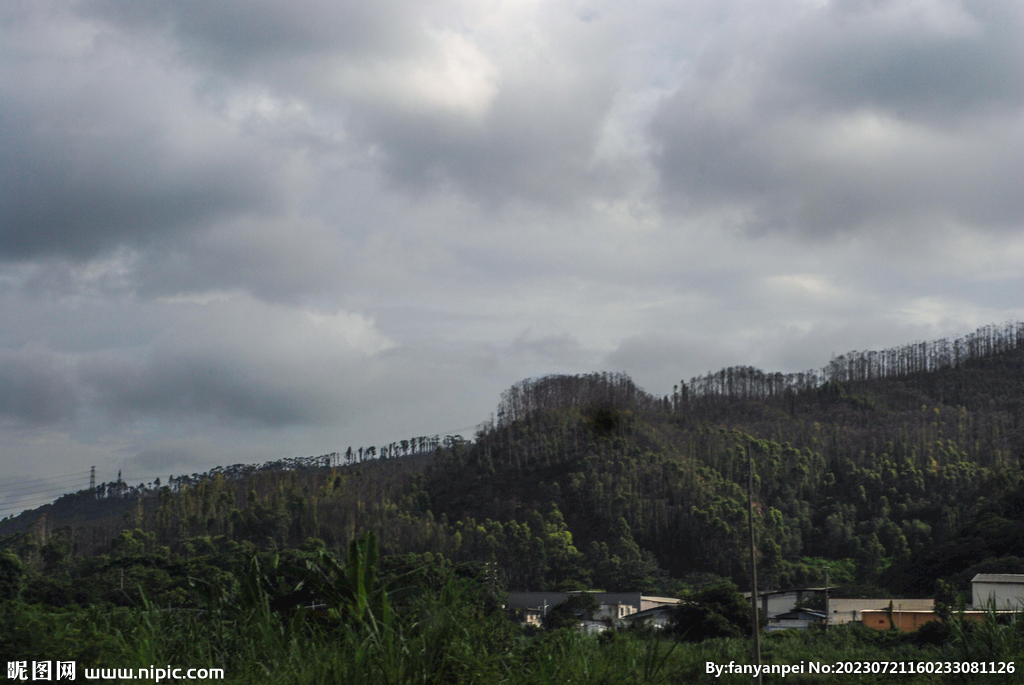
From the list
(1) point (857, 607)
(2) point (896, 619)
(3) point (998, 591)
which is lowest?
(1) point (857, 607)

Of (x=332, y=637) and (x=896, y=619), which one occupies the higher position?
(x=332, y=637)

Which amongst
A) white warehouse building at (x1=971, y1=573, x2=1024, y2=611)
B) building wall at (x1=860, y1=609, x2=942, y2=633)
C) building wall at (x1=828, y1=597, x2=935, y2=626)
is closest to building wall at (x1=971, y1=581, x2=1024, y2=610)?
white warehouse building at (x1=971, y1=573, x2=1024, y2=611)

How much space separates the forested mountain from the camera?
7481 cm

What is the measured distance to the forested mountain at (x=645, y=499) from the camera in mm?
74812

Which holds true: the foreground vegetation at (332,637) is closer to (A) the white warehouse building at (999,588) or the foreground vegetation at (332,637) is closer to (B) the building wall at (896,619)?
(B) the building wall at (896,619)

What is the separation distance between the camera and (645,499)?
314ft

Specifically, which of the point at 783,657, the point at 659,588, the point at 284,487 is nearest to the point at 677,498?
the point at 659,588

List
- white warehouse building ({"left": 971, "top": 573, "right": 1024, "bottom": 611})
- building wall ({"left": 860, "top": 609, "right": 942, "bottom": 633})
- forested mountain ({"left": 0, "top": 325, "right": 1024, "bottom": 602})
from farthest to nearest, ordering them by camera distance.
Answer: forested mountain ({"left": 0, "top": 325, "right": 1024, "bottom": 602}), building wall ({"left": 860, "top": 609, "right": 942, "bottom": 633}), white warehouse building ({"left": 971, "top": 573, "right": 1024, "bottom": 611})

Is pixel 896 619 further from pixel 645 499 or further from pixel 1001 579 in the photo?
pixel 645 499

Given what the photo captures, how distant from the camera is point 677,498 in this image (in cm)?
9538

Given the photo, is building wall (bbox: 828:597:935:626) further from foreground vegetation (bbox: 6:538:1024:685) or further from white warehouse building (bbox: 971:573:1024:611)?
foreground vegetation (bbox: 6:538:1024:685)

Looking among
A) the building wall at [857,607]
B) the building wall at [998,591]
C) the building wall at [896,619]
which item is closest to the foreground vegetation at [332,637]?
the building wall at [896,619]

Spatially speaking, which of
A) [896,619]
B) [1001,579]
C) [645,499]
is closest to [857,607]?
[896,619]

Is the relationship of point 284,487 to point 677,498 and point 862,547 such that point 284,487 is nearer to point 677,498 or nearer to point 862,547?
point 677,498
